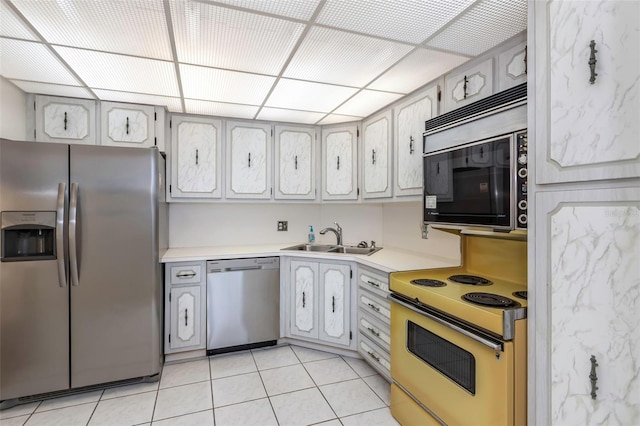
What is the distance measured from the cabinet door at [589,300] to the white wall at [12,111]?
10.3 feet

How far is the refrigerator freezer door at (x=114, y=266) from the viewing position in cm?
210

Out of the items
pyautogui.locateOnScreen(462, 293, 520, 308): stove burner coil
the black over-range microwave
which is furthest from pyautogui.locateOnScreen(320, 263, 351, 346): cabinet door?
pyautogui.locateOnScreen(462, 293, 520, 308): stove burner coil

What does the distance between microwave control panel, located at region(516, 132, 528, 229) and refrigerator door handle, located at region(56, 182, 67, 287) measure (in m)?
2.58

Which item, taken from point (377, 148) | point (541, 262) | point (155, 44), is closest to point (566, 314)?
point (541, 262)

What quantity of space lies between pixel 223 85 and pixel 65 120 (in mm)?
1356

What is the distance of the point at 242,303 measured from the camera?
2.73 meters

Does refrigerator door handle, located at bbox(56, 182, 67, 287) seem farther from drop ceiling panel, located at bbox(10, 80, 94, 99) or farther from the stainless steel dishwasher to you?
the stainless steel dishwasher

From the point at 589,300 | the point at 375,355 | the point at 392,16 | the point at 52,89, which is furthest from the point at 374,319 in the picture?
the point at 52,89

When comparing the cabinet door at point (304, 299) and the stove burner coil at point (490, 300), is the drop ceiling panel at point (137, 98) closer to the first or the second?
the cabinet door at point (304, 299)

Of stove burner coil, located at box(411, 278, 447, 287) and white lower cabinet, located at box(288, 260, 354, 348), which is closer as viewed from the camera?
stove burner coil, located at box(411, 278, 447, 287)

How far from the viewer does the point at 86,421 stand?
186cm

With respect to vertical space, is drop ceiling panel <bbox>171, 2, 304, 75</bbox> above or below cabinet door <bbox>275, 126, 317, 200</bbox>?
above

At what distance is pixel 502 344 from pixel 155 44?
222 cm

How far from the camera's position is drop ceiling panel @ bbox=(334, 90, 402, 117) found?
245cm
